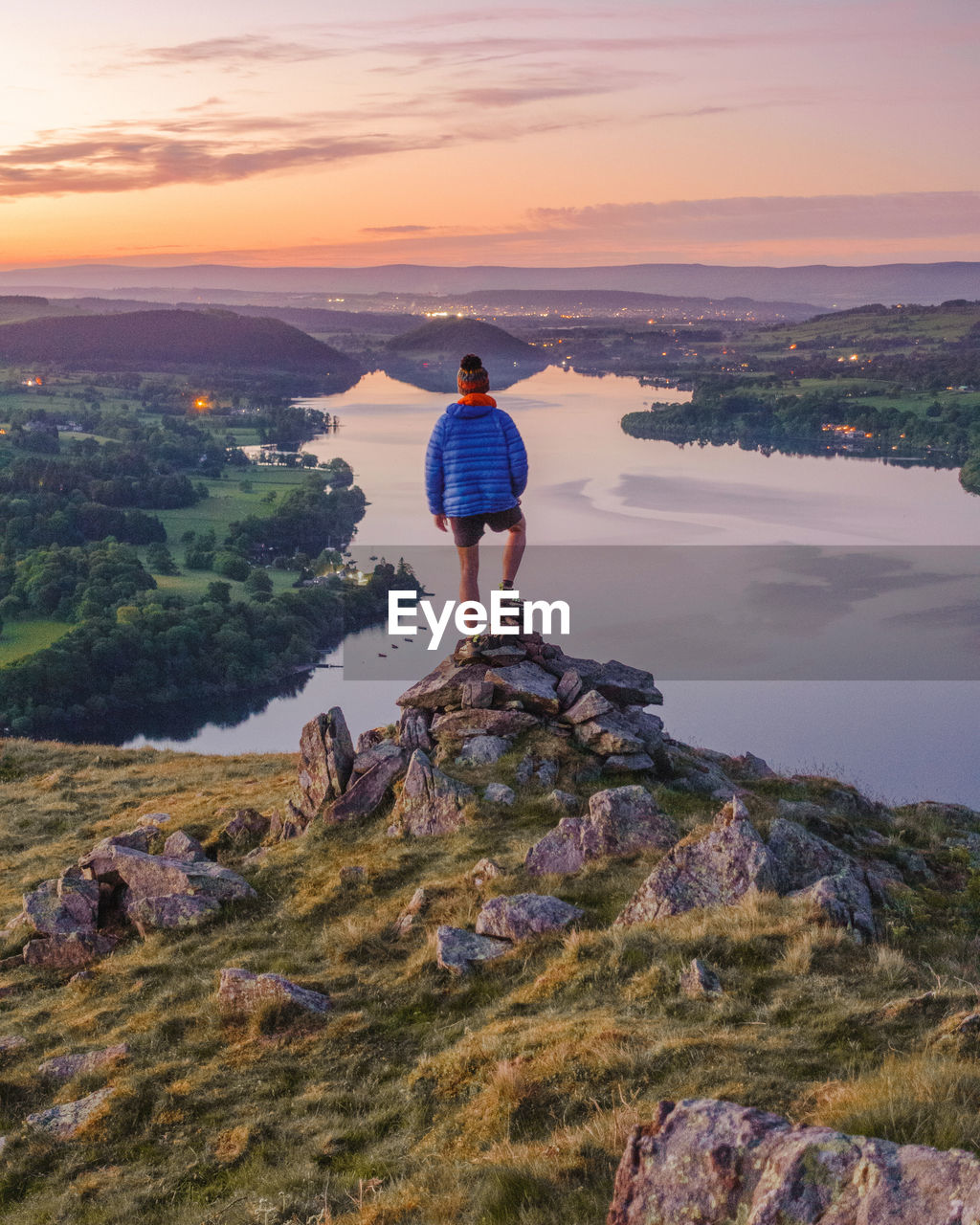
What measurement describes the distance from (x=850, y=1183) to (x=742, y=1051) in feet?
7.63

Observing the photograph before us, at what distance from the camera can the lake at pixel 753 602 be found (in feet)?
197

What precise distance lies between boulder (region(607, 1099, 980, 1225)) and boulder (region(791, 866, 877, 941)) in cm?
425

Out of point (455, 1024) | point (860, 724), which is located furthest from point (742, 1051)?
point (860, 724)

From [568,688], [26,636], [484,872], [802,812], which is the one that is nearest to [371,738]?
[568,688]

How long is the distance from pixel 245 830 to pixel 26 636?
287ft

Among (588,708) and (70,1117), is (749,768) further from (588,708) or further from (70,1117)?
(70,1117)

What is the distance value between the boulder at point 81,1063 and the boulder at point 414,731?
6.33m

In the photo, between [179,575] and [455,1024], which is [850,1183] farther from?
[179,575]

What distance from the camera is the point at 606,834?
11828mm

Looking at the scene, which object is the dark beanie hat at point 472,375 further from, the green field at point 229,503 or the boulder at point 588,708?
the green field at point 229,503

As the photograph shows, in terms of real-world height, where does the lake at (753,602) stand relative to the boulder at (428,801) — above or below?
below

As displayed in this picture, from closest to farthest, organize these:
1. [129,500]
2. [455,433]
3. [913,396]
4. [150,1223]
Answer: [150,1223]
[455,433]
[129,500]
[913,396]

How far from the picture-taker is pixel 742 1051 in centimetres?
716

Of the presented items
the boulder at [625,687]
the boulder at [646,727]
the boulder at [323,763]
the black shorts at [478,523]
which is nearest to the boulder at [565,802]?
the boulder at [646,727]
